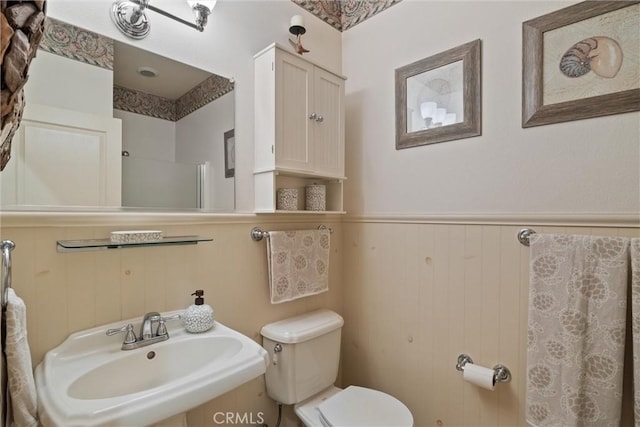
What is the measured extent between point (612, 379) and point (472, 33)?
1.39 meters

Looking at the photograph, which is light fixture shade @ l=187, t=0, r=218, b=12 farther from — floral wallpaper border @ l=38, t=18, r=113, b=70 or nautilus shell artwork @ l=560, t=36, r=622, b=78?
nautilus shell artwork @ l=560, t=36, r=622, b=78

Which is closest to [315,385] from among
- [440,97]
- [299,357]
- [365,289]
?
[299,357]

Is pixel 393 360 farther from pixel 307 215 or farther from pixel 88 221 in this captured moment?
pixel 88 221

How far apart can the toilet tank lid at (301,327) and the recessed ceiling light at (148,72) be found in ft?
3.80

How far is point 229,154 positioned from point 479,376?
1397 mm

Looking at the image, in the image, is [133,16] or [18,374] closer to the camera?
[18,374]

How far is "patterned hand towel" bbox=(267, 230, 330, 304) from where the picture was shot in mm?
1470

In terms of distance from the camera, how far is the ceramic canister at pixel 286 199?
149 centimetres

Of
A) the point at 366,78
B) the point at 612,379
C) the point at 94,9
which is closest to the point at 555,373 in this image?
the point at 612,379

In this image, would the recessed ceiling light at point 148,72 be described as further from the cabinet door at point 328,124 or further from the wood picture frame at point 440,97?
the wood picture frame at point 440,97

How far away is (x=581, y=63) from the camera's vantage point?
114 cm

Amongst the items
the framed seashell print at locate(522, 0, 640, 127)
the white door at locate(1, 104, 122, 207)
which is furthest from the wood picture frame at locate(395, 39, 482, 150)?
the white door at locate(1, 104, 122, 207)

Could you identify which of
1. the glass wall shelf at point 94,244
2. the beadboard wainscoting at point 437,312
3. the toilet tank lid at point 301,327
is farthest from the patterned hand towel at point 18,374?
the beadboard wainscoting at point 437,312

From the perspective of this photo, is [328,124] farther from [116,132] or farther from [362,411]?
[362,411]
